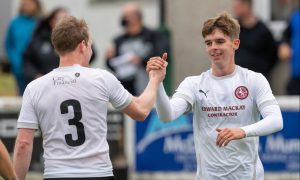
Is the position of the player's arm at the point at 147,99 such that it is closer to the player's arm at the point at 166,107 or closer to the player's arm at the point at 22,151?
the player's arm at the point at 166,107

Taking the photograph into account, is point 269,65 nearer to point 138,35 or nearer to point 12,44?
point 138,35

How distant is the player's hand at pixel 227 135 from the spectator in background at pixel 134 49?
6.29 meters

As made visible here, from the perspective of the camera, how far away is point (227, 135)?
7.74 metres

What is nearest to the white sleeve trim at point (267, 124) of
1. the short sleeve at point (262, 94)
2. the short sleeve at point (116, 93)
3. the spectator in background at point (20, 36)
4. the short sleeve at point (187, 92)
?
the short sleeve at point (262, 94)

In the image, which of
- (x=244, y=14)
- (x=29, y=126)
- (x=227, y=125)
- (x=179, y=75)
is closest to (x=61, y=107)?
(x=29, y=126)

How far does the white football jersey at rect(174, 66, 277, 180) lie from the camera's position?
27.1ft

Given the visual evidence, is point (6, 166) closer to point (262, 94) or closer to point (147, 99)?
point (147, 99)

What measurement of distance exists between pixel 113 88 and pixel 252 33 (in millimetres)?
6294

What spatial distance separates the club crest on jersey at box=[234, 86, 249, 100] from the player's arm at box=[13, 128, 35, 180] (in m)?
1.52

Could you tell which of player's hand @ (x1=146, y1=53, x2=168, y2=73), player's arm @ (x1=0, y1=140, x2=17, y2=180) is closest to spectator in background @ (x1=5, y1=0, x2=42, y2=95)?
player's hand @ (x1=146, y1=53, x2=168, y2=73)

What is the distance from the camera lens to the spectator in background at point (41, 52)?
14.3 meters

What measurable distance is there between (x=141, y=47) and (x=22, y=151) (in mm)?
6586

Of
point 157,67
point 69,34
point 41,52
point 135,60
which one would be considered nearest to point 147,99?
point 157,67

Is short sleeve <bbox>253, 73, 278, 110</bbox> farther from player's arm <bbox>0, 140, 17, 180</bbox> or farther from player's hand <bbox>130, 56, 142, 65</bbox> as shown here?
player's hand <bbox>130, 56, 142, 65</bbox>
